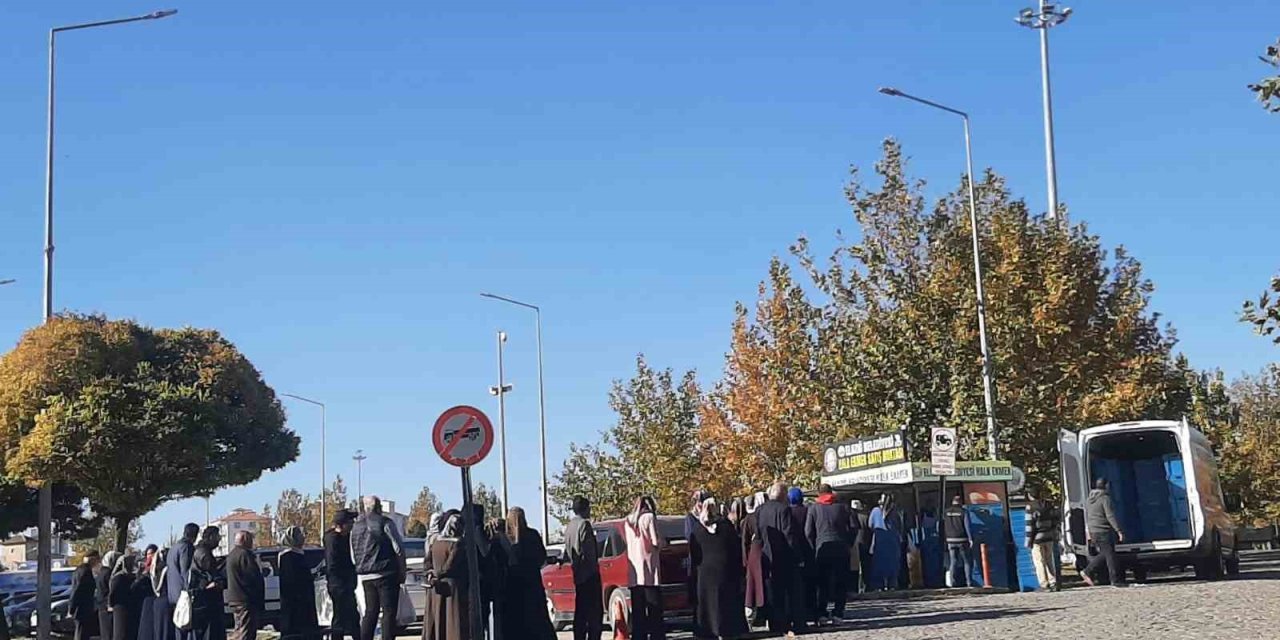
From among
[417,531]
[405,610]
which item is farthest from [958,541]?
[417,531]

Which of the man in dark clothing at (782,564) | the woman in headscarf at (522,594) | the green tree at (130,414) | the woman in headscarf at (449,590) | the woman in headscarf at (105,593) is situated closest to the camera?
the woman in headscarf at (449,590)

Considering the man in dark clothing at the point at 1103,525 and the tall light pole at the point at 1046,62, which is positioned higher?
the tall light pole at the point at 1046,62

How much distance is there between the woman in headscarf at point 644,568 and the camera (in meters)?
16.0

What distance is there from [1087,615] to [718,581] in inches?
165

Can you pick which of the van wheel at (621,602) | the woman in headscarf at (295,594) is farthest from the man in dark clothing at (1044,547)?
the woman in headscarf at (295,594)

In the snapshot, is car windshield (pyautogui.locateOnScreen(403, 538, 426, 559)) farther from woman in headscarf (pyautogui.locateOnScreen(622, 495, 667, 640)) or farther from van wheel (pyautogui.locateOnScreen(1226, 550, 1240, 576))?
van wheel (pyautogui.locateOnScreen(1226, 550, 1240, 576))

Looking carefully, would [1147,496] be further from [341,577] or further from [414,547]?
[341,577]

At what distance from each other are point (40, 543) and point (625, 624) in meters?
15.4

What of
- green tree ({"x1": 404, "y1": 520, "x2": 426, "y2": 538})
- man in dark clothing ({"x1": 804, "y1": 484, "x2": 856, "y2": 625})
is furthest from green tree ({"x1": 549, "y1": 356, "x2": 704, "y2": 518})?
man in dark clothing ({"x1": 804, "y1": 484, "x2": 856, "y2": 625})

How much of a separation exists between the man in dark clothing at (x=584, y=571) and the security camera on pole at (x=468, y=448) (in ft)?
6.66

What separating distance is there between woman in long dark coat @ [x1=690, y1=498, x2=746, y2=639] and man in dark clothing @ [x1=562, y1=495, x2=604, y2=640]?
115 cm

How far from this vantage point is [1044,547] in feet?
72.4

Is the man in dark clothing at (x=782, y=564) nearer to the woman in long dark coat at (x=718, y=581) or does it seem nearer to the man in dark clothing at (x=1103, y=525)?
the woman in long dark coat at (x=718, y=581)

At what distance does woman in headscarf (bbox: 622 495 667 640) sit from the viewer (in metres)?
16.0
